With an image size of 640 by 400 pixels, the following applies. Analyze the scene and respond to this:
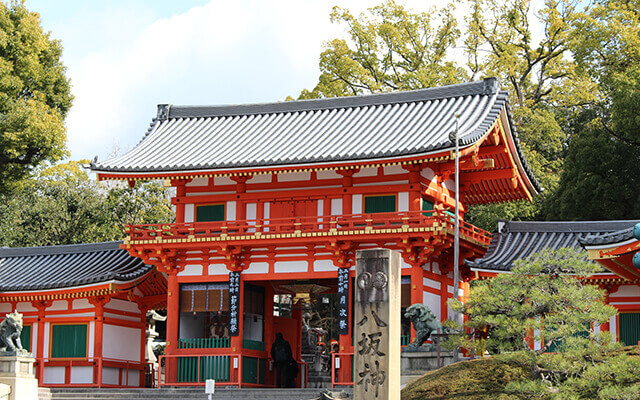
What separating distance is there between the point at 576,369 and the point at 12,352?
16.0m

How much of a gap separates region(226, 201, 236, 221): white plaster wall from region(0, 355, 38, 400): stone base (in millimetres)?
7529

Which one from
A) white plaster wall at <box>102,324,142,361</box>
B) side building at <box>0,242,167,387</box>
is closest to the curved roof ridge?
side building at <box>0,242,167,387</box>

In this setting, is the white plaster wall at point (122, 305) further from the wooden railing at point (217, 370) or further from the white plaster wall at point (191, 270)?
the wooden railing at point (217, 370)

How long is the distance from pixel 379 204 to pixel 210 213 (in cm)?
564

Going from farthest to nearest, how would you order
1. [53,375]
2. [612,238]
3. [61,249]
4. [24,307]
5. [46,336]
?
[61,249], [24,307], [46,336], [53,375], [612,238]

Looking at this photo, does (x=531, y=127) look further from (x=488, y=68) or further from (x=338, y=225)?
(x=338, y=225)

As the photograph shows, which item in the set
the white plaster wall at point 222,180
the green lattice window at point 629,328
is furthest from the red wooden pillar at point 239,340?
the green lattice window at point 629,328

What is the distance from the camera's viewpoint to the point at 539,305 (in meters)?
18.3

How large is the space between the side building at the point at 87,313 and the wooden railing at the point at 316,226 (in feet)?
6.78

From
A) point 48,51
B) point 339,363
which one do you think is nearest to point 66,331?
point 339,363

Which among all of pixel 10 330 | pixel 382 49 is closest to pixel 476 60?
pixel 382 49

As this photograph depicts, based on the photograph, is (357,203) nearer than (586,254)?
No

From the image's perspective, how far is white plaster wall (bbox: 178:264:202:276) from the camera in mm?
30219

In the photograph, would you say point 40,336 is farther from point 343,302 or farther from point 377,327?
point 377,327
